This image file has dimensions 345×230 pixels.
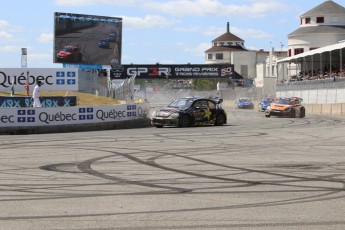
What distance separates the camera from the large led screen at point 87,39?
53.2m

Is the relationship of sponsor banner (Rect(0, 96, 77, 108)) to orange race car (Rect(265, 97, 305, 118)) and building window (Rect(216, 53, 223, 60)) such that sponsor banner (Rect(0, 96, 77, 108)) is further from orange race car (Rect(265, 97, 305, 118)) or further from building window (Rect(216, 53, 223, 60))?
building window (Rect(216, 53, 223, 60))

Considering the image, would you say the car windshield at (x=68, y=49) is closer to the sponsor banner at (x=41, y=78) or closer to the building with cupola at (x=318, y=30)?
the sponsor banner at (x=41, y=78)

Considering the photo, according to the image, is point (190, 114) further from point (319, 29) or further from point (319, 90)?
point (319, 29)

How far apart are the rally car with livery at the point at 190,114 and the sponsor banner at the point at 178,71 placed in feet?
197

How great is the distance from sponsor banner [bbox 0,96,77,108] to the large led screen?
21.9 meters

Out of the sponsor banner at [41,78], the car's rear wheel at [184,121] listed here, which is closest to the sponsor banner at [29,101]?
the sponsor banner at [41,78]

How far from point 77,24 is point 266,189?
45264 millimetres

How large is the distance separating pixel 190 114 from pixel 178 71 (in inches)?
2523

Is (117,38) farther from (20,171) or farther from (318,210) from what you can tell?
(318,210)

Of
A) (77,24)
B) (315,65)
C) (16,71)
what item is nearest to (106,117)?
(16,71)

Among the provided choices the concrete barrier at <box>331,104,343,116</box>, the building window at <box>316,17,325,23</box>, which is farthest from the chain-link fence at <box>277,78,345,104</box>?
the building window at <box>316,17,325,23</box>

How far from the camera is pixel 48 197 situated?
9.49 metres

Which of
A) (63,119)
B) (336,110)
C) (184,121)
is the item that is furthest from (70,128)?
(336,110)

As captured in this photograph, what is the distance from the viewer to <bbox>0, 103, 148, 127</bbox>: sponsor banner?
83.4ft
